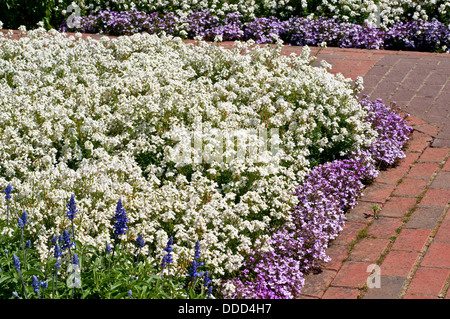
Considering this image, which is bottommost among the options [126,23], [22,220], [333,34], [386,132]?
[386,132]

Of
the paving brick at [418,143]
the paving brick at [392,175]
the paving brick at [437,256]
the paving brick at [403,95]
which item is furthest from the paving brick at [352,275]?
the paving brick at [403,95]

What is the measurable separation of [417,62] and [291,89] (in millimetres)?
2836

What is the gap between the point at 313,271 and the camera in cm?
488

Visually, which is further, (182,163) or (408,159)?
(408,159)

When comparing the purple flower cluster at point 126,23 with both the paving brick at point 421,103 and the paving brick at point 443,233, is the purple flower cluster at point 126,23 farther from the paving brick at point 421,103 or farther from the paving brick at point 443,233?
the paving brick at point 443,233

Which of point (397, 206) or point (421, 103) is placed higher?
point (421, 103)

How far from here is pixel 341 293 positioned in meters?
4.54

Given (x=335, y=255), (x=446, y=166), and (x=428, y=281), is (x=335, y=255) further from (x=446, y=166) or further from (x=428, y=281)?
(x=446, y=166)

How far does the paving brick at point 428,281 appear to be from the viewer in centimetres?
445

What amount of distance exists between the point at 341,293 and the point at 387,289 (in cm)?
33

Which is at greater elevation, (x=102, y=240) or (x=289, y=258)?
(x=102, y=240)

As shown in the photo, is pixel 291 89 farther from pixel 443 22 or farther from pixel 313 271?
pixel 443 22

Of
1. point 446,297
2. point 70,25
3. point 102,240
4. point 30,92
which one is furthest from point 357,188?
point 70,25

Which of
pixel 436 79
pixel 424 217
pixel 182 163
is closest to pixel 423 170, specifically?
pixel 424 217
